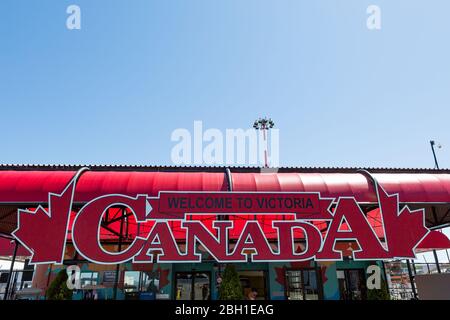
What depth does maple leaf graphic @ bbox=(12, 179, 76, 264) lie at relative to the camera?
7.37 metres

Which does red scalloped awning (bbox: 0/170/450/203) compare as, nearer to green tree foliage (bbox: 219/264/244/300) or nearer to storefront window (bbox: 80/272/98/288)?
green tree foliage (bbox: 219/264/244/300)

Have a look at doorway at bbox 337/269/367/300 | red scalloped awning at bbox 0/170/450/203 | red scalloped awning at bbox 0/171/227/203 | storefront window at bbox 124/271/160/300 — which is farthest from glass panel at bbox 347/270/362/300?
red scalloped awning at bbox 0/171/227/203

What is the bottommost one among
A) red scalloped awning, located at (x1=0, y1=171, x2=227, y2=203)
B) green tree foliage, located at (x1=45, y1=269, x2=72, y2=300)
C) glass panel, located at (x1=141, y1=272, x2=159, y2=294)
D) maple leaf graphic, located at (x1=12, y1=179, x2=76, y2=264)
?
green tree foliage, located at (x1=45, y1=269, x2=72, y2=300)

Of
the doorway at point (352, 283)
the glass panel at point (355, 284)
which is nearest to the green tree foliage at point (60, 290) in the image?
the doorway at point (352, 283)

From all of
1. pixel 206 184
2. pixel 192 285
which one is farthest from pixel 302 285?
pixel 206 184

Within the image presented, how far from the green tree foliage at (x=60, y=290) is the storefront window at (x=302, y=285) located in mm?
9625

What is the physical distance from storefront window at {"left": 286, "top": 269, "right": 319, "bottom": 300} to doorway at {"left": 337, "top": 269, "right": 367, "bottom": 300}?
4.35 ft

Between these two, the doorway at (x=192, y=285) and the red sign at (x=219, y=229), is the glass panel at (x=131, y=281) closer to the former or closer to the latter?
the doorway at (x=192, y=285)

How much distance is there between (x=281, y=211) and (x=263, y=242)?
0.93 metres

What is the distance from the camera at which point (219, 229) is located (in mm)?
7852

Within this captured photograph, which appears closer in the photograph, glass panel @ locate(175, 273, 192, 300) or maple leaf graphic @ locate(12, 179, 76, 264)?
maple leaf graphic @ locate(12, 179, 76, 264)

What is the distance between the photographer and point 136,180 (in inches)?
337
